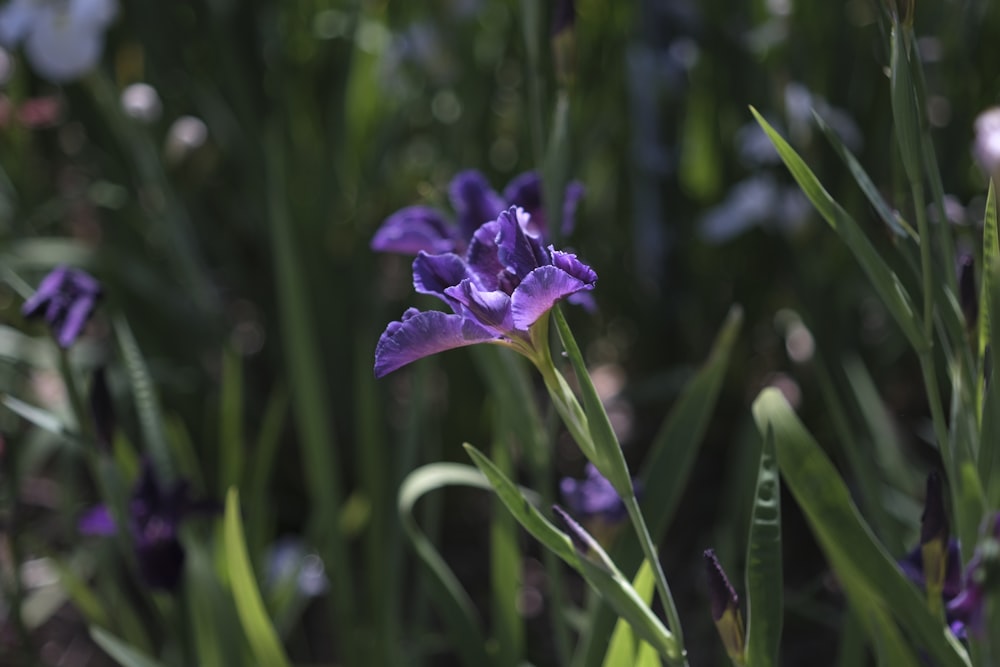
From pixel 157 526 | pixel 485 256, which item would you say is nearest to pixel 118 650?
pixel 157 526

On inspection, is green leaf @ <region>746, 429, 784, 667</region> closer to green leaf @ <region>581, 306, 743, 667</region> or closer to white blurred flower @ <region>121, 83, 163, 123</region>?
green leaf @ <region>581, 306, 743, 667</region>

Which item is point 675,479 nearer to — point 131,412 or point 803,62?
point 803,62

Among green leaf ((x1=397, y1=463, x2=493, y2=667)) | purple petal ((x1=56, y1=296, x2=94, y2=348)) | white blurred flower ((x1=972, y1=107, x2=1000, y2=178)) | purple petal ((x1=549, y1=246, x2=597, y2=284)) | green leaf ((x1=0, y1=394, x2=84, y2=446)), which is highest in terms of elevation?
white blurred flower ((x1=972, y1=107, x2=1000, y2=178))

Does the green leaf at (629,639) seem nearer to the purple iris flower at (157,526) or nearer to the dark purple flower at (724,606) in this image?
the dark purple flower at (724,606)

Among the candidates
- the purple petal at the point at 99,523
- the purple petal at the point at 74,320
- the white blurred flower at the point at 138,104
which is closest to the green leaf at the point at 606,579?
the purple petal at the point at 74,320

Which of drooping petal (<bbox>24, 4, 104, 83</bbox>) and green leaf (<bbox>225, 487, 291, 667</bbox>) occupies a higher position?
drooping petal (<bbox>24, 4, 104, 83</bbox>)

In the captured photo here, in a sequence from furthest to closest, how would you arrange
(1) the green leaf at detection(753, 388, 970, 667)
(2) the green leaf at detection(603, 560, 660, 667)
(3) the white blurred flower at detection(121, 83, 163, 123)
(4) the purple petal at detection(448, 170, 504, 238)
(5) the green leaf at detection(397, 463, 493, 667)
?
(3) the white blurred flower at detection(121, 83, 163, 123), (5) the green leaf at detection(397, 463, 493, 667), (4) the purple petal at detection(448, 170, 504, 238), (2) the green leaf at detection(603, 560, 660, 667), (1) the green leaf at detection(753, 388, 970, 667)

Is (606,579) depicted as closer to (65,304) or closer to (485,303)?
(485,303)

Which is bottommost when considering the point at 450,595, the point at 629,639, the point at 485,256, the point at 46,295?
the point at 450,595

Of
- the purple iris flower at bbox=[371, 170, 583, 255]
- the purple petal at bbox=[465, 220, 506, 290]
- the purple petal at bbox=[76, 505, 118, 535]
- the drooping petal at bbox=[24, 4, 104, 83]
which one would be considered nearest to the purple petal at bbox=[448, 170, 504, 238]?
Answer: the purple iris flower at bbox=[371, 170, 583, 255]
